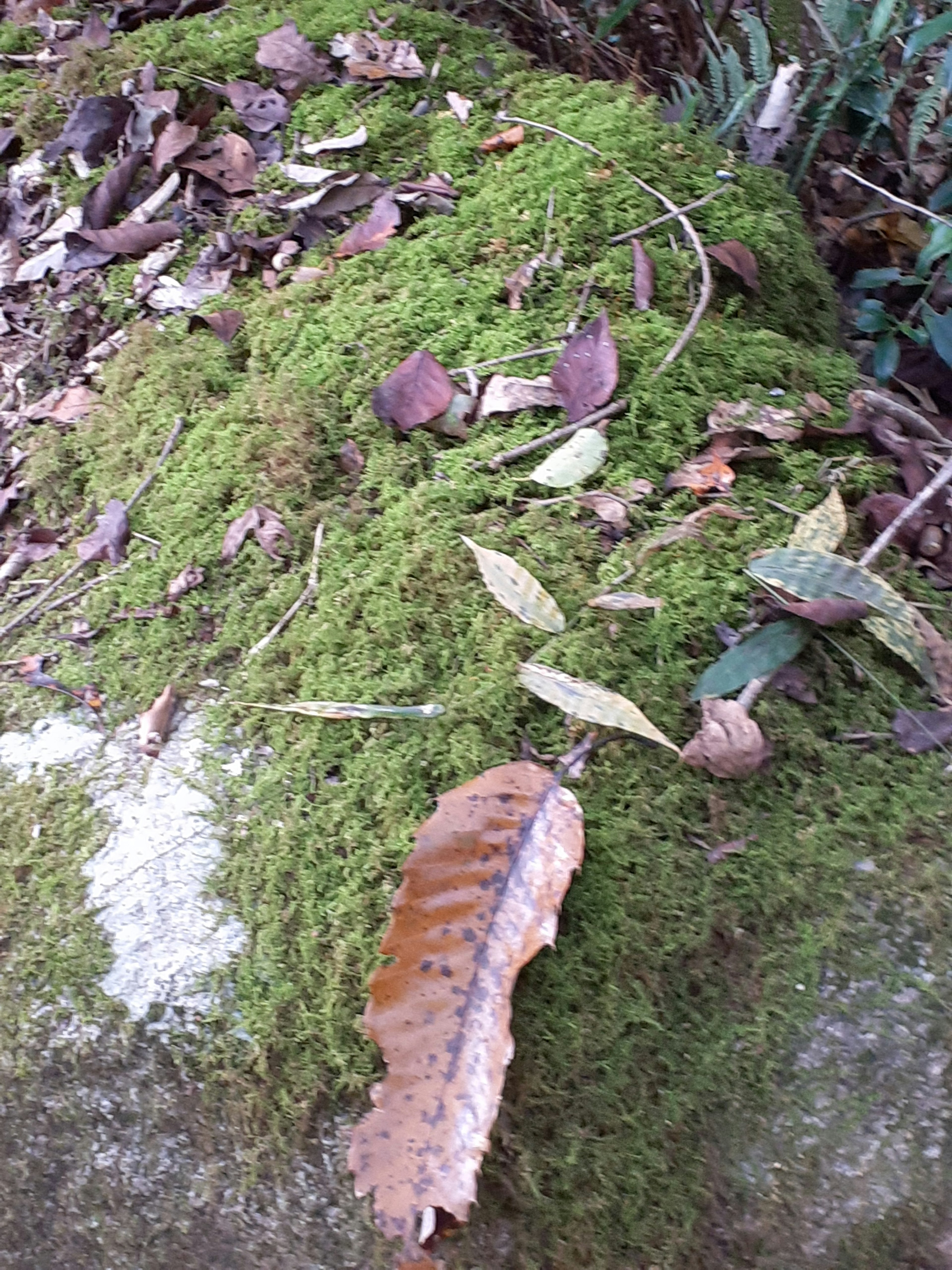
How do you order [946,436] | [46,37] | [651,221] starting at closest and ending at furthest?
[946,436] → [651,221] → [46,37]

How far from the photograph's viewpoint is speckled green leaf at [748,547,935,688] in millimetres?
1452

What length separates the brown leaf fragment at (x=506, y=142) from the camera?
87.1 inches

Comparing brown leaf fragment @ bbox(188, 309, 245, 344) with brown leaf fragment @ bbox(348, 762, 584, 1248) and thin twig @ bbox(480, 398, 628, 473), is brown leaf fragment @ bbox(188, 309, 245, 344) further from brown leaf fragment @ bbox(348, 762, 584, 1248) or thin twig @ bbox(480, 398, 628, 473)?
brown leaf fragment @ bbox(348, 762, 584, 1248)

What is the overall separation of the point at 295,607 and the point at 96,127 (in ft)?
5.79

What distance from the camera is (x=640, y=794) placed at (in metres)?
1.37

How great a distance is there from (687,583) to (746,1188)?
0.91 metres

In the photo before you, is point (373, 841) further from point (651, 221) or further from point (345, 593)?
point (651, 221)

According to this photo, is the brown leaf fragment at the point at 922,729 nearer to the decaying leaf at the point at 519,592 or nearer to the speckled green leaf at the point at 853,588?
the speckled green leaf at the point at 853,588

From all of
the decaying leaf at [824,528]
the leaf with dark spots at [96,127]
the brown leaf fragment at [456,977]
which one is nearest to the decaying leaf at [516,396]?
the decaying leaf at [824,528]

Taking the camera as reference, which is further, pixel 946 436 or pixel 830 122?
pixel 830 122

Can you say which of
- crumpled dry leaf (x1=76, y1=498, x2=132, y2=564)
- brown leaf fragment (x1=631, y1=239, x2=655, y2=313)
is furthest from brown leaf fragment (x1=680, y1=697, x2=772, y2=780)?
crumpled dry leaf (x1=76, y1=498, x2=132, y2=564)

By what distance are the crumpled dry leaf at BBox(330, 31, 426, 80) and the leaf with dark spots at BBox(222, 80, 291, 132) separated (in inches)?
8.3

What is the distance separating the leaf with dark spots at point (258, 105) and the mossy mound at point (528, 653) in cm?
21

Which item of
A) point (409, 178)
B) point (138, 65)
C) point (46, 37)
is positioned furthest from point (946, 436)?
point (46, 37)
